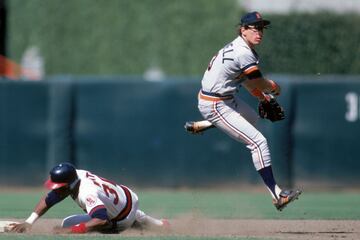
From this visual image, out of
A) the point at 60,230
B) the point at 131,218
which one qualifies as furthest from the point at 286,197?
the point at 60,230

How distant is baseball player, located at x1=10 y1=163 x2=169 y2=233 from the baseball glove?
1.83 meters

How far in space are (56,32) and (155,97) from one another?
9.54 m

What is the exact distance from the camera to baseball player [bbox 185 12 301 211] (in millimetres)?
9812

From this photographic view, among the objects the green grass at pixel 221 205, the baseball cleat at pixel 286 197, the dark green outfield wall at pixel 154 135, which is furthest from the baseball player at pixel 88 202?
the dark green outfield wall at pixel 154 135

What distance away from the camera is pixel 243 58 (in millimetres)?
9805

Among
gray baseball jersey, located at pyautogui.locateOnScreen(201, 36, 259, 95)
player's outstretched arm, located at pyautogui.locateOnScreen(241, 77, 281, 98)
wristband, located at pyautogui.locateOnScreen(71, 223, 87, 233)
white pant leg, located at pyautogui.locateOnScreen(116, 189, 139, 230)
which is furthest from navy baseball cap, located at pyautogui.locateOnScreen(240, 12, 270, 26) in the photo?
wristband, located at pyautogui.locateOnScreen(71, 223, 87, 233)

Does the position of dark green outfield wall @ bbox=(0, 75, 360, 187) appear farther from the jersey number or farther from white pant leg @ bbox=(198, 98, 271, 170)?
the jersey number

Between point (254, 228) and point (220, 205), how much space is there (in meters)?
3.13

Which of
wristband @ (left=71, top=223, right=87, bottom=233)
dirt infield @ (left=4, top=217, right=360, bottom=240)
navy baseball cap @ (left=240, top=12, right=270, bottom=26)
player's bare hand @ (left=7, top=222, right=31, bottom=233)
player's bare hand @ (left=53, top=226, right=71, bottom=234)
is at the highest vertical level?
navy baseball cap @ (left=240, top=12, right=270, bottom=26)

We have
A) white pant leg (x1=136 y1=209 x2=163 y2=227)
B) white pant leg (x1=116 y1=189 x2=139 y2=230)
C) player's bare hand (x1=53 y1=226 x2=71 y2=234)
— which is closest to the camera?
player's bare hand (x1=53 y1=226 x2=71 y2=234)

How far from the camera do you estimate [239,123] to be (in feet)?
33.0

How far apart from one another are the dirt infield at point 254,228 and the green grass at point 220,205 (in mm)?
621

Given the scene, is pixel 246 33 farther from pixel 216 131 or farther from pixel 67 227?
pixel 216 131

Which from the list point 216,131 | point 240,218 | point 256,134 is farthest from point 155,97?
point 256,134
